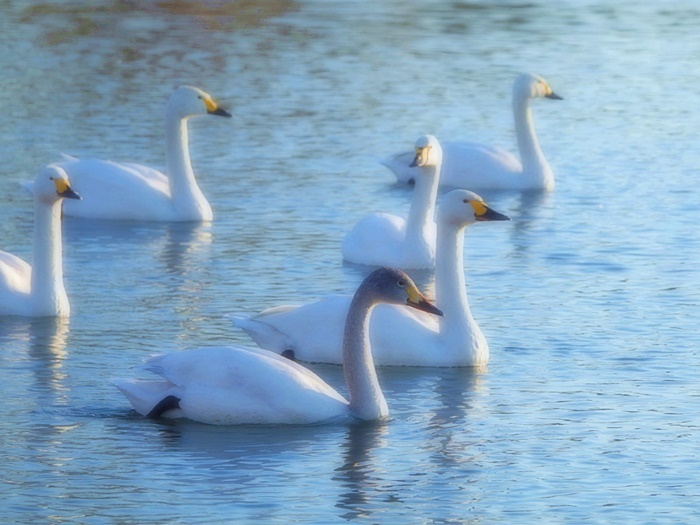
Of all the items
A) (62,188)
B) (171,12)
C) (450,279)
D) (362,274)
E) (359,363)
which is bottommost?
(362,274)

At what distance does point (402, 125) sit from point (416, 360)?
954 centimetres

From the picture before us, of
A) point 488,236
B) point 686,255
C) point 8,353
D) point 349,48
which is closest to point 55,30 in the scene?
point 349,48

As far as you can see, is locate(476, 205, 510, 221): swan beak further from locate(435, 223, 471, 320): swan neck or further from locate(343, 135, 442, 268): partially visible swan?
locate(343, 135, 442, 268): partially visible swan

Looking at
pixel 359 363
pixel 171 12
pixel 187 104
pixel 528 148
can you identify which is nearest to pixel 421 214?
pixel 187 104

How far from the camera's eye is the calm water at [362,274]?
7.95 m

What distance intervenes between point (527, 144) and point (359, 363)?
8.67m

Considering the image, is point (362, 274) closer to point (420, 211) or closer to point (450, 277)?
point (420, 211)

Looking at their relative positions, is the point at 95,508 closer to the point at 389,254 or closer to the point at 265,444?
the point at 265,444

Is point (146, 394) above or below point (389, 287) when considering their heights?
below

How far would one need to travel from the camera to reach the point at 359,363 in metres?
8.70

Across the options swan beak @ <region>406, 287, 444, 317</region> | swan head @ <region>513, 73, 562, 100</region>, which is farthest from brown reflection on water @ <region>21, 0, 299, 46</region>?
swan beak @ <region>406, 287, 444, 317</region>

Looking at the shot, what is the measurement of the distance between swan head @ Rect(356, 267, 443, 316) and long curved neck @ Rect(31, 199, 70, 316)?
301 cm

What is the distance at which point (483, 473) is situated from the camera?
816cm

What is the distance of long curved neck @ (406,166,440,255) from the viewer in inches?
503
